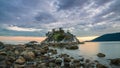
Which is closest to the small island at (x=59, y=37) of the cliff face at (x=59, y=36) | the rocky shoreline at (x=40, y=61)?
the cliff face at (x=59, y=36)

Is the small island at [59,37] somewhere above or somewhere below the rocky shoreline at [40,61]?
above

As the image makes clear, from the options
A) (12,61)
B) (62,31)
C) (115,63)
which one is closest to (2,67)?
(12,61)

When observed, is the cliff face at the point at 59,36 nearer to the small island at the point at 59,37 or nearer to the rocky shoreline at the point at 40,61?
the small island at the point at 59,37

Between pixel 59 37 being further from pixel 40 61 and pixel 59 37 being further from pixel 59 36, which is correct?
pixel 40 61

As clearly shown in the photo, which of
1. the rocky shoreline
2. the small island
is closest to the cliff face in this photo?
the small island

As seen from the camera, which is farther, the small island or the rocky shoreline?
the small island

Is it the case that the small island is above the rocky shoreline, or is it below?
above

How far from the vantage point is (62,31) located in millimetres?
190500

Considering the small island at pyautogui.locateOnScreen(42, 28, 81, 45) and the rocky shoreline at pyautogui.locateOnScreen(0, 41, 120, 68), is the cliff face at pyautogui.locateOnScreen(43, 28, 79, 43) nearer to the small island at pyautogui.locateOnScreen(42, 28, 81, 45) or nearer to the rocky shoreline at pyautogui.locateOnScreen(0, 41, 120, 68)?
the small island at pyautogui.locateOnScreen(42, 28, 81, 45)

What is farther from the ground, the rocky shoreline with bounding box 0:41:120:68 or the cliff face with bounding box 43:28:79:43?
the cliff face with bounding box 43:28:79:43

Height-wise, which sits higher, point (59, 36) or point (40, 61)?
point (59, 36)

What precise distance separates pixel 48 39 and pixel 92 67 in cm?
17159

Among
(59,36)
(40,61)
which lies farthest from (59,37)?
(40,61)

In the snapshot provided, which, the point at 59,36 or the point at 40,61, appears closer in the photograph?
the point at 40,61
